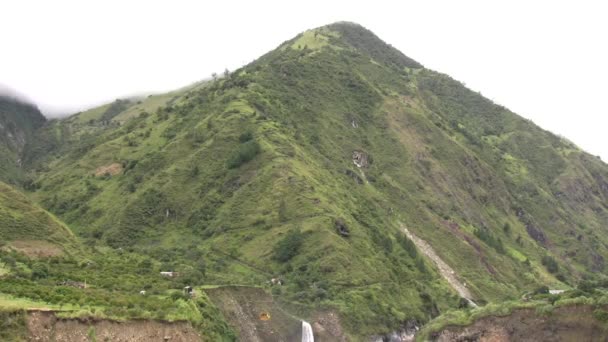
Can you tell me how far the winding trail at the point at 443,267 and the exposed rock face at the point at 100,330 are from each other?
7290 centimetres

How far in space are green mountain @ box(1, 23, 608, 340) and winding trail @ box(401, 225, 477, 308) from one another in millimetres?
419

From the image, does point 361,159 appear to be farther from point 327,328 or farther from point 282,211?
point 327,328

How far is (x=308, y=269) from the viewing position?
101438 millimetres

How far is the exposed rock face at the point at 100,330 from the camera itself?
4778cm

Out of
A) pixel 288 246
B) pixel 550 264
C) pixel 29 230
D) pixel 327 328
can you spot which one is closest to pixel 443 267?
pixel 288 246

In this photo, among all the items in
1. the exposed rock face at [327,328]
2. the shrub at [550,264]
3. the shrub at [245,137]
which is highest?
the shrub at [245,137]

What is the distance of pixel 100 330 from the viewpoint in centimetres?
5275

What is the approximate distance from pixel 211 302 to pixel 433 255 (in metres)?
73.8

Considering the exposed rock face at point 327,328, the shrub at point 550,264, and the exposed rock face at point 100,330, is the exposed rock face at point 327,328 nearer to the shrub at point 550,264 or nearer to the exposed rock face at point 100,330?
the exposed rock face at point 100,330

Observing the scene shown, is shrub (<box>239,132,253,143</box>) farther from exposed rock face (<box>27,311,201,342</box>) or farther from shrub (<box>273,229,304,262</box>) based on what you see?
exposed rock face (<box>27,311,201,342</box>)

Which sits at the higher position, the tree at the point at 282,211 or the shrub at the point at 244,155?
the shrub at the point at 244,155

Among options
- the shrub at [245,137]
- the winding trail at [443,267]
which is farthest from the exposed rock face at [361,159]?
the shrub at [245,137]

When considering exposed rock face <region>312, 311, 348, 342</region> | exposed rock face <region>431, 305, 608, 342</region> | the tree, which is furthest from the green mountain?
exposed rock face <region>431, 305, 608, 342</region>

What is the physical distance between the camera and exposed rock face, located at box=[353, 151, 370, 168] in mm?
162500
